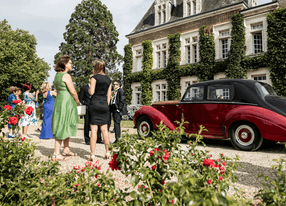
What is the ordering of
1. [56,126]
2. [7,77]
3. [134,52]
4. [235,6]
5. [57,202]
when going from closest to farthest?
[57,202] < [56,126] < [235,6] < [134,52] < [7,77]

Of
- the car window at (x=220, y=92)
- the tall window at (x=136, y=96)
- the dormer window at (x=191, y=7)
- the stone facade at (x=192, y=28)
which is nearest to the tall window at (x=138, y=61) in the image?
the stone facade at (x=192, y=28)

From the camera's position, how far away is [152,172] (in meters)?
1.45

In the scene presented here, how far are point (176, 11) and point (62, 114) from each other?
19.0m

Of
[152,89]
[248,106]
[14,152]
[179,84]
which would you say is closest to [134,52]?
[152,89]

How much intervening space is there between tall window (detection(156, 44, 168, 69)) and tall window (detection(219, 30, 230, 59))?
5.36 metres

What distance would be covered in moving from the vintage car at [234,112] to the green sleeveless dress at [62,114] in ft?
5.35

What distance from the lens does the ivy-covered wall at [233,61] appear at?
1253cm

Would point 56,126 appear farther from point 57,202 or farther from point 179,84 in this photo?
point 179,84

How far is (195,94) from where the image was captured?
20.0ft

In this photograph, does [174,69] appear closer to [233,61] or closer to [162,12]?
[233,61]

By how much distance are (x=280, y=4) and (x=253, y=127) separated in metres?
13.0

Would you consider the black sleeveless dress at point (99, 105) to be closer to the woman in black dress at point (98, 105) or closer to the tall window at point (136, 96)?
the woman in black dress at point (98, 105)

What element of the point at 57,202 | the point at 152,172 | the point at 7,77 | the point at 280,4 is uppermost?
the point at 280,4

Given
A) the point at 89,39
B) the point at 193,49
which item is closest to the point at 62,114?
the point at 193,49
